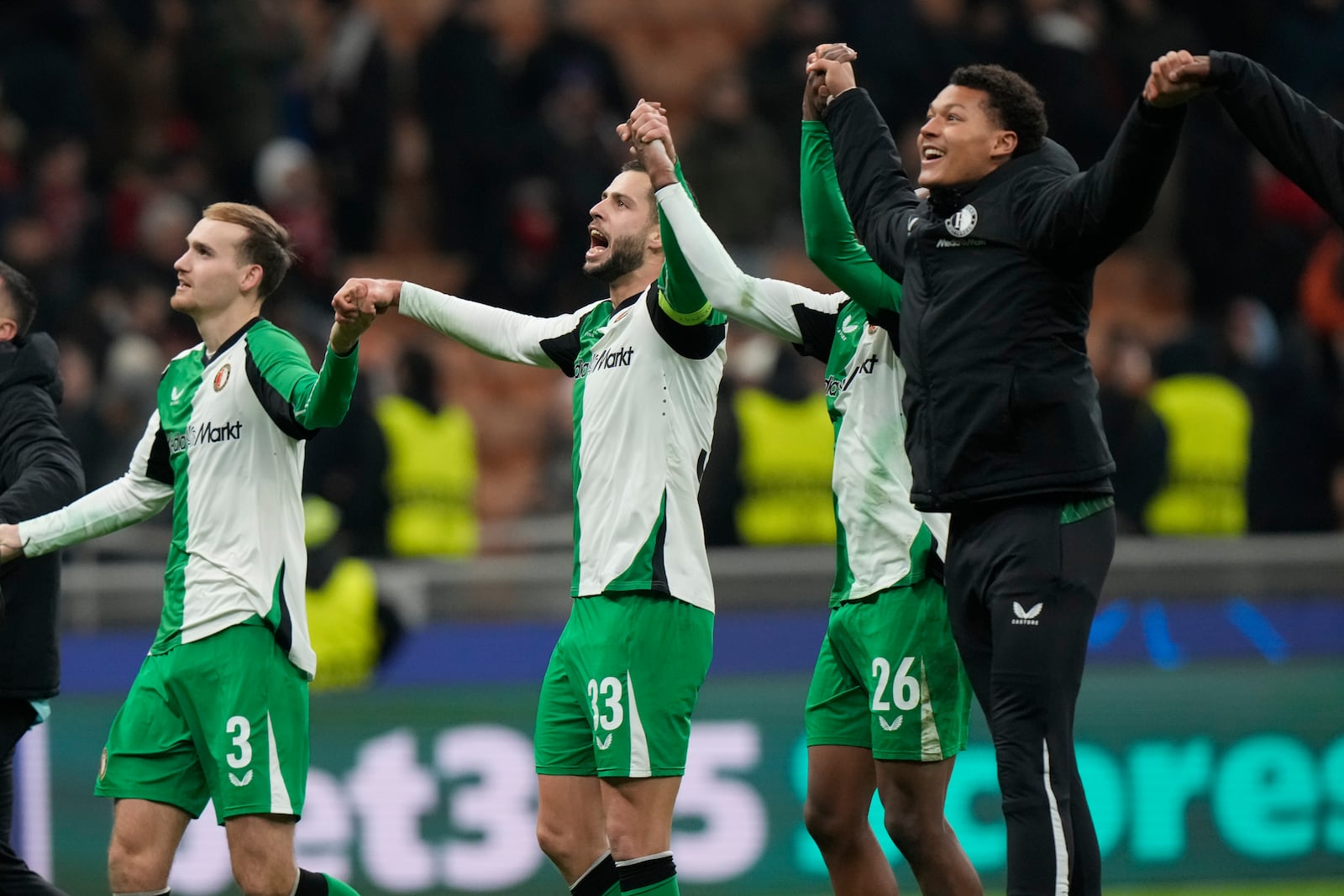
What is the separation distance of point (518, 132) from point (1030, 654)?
10656 mm

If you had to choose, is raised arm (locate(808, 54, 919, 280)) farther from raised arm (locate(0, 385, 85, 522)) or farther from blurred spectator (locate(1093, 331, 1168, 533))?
blurred spectator (locate(1093, 331, 1168, 533))

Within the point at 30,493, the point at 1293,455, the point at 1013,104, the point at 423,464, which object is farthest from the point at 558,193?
the point at 1013,104

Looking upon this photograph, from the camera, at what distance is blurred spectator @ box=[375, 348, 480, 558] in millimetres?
12727

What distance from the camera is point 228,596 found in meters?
6.58

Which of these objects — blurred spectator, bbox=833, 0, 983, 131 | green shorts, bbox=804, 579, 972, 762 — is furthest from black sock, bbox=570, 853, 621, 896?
blurred spectator, bbox=833, 0, 983, 131

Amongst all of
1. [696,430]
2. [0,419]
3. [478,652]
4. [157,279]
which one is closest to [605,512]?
[696,430]

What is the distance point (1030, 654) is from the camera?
225 inches

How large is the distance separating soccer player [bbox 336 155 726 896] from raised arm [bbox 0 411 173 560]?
96cm

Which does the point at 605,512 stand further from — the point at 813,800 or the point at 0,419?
the point at 0,419

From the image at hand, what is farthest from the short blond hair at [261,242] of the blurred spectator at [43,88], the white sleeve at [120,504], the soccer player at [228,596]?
the blurred spectator at [43,88]

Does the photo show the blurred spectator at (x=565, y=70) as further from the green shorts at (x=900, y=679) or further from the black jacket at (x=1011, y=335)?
the black jacket at (x=1011, y=335)

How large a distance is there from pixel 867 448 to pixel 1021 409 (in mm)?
948

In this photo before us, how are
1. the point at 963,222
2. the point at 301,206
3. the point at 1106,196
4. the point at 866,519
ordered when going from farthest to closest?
1. the point at 301,206
2. the point at 866,519
3. the point at 963,222
4. the point at 1106,196

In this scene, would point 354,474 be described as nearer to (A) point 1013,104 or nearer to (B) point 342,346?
(B) point 342,346
